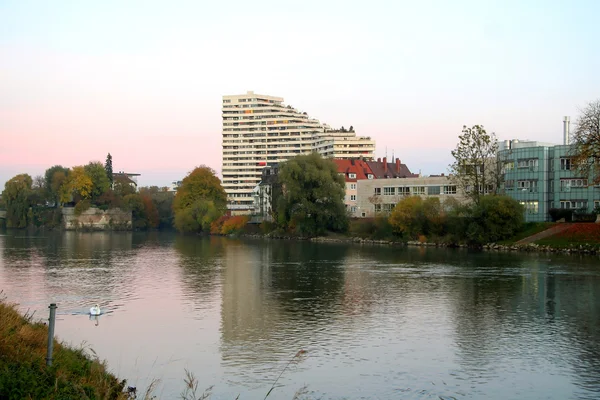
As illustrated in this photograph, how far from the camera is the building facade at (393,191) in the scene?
99.0 metres

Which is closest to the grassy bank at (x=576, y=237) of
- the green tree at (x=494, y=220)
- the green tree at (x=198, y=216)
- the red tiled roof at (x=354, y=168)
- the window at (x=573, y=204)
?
the green tree at (x=494, y=220)

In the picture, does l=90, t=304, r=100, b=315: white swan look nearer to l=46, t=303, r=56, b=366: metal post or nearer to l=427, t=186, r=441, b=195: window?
l=46, t=303, r=56, b=366: metal post

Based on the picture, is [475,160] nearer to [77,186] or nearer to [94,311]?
[94,311]

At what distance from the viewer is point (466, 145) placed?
253ft

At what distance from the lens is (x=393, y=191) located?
10512cm

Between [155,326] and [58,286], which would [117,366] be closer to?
[155,326]

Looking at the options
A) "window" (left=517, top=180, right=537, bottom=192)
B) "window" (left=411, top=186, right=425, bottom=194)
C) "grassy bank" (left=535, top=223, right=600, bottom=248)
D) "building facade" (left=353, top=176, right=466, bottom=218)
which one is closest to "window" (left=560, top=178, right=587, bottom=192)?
"window" (left=517, top=180, right=537, bottom=192)

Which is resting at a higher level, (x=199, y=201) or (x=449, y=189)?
(x=449, y=189)

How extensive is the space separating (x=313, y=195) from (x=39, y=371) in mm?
78913

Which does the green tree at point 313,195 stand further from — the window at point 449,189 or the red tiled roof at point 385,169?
the red tiled roof at point 385,169

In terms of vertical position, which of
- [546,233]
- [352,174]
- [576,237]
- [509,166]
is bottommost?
[576,237]

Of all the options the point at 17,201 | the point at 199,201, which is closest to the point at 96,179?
the point at 17,201

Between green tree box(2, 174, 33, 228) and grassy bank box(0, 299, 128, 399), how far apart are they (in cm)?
13409

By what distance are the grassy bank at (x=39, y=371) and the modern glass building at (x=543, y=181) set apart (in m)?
70.8
